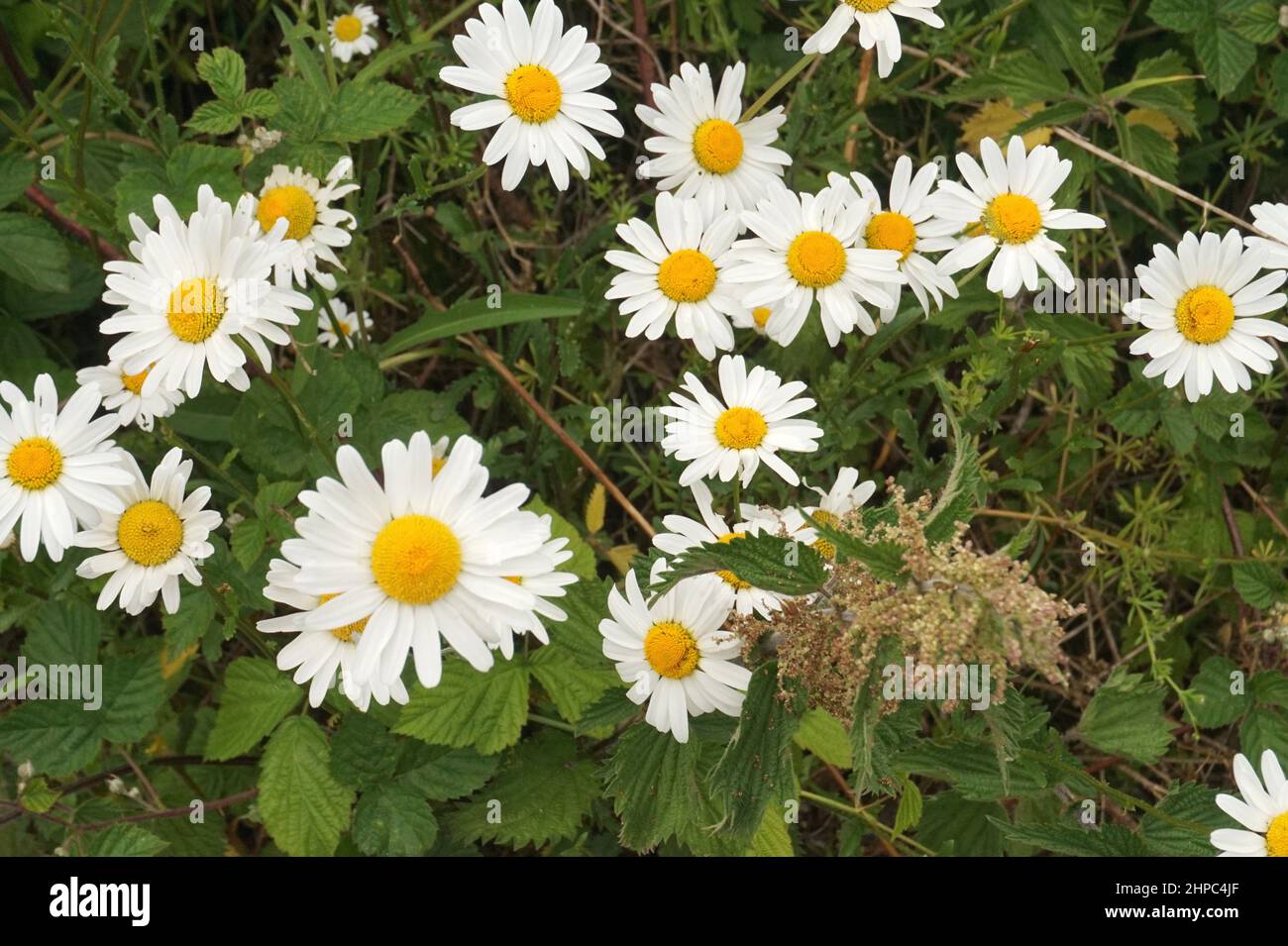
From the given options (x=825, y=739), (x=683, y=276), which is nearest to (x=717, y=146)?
(x=683, y=276)

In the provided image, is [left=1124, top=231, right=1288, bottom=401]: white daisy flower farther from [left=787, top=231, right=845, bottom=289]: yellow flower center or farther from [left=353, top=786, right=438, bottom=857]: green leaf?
[left=353, top=786, right=438, bottom=857]: green leaf

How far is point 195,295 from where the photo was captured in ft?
7.06

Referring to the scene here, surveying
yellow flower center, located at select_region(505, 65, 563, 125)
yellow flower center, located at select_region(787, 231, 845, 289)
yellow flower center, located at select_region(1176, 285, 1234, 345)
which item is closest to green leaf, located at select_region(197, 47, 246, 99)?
yellow flower center, located at select_region(505, 65, 563, 125)

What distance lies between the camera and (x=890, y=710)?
1.78 meters

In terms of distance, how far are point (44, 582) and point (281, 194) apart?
107 cm

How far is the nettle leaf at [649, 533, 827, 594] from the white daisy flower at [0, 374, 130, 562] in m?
Answer: 1.10

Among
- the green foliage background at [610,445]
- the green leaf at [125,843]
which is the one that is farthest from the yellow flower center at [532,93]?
the green leaf at [125,843]

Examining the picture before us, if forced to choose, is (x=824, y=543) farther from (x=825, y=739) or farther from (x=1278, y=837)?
(x=1278, y=837)

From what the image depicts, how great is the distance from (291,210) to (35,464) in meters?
0.82

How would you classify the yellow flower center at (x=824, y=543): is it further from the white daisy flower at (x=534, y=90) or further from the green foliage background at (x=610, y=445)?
the white daisy flower at (x=534, y=90)

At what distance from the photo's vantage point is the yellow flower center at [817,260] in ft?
7.97

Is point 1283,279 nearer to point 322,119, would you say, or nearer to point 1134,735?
point 1134,735

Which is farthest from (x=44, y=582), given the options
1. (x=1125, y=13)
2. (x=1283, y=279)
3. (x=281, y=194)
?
(x=1125, y=13)

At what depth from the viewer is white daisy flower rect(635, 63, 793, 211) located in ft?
8.91
